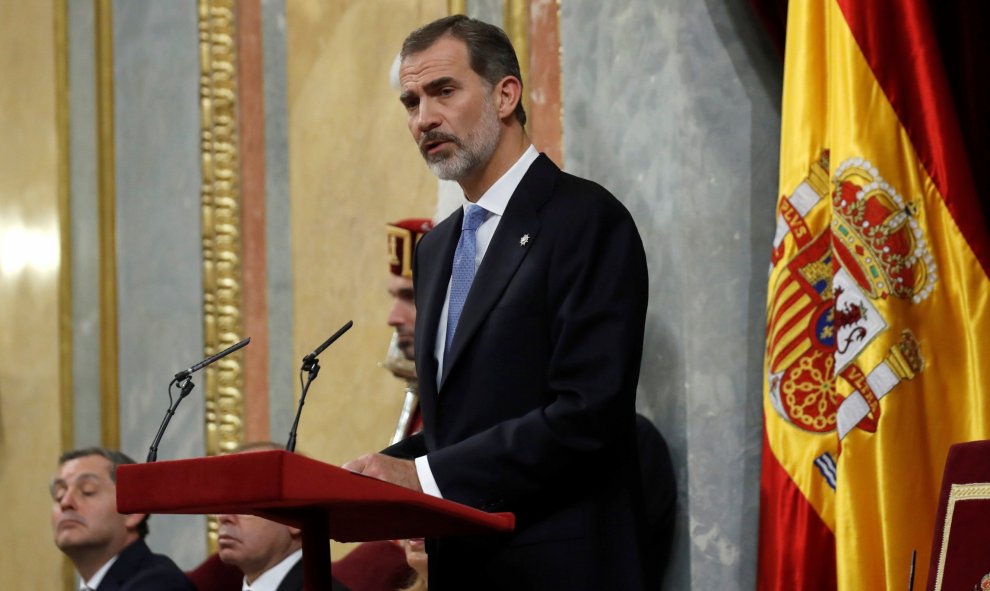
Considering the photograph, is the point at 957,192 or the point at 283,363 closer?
the point at 957,192

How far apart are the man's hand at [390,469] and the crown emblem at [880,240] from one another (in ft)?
4.05

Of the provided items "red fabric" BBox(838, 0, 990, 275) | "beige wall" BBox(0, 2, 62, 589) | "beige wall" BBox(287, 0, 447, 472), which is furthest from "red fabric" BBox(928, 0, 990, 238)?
"beige wall" BBox(0, 2, 62, 589)

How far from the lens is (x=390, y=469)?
2432 millimetres

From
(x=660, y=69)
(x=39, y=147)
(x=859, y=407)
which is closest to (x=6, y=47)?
(x=39, y=147)

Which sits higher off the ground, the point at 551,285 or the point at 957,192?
the point at 957,192

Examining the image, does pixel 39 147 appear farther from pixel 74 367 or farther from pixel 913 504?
pixel 913 504

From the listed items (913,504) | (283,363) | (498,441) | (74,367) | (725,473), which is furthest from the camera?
(74,367)

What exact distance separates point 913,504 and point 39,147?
12.8 feet

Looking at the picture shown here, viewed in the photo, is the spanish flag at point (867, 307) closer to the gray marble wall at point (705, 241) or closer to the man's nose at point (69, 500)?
the gray marble wall at point (705, 241)

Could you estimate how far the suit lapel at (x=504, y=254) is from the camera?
8.60 ft

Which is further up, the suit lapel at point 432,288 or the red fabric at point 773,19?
the red fabric at point 773,19

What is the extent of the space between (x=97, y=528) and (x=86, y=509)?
0.25 feet

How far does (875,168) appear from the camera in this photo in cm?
330

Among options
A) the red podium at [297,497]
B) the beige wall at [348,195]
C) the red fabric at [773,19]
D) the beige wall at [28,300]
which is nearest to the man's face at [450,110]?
the red podium at [297,497]
